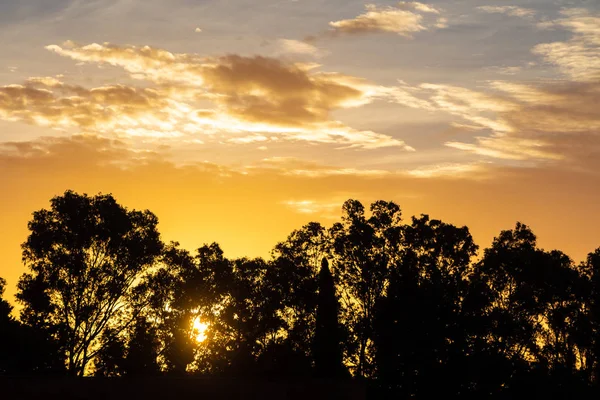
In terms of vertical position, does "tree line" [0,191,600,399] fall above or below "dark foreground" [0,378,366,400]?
above

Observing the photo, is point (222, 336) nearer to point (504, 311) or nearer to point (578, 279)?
point (504, 311)

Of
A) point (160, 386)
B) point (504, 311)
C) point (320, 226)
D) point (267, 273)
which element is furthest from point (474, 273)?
point (160, 386)

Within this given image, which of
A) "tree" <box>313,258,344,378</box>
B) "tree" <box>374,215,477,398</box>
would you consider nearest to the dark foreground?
"tree" <box>374,215,477,398</box>

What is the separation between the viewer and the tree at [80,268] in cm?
6950

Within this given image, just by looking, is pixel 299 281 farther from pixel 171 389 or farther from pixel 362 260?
pixel 171 389

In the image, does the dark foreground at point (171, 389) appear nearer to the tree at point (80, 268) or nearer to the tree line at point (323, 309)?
the tree line at point (323, 309)

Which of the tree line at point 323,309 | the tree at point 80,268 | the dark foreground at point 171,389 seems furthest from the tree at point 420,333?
the tree at point 80,268

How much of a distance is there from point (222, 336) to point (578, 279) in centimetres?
3917

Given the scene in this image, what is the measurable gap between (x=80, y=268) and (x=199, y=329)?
17.9m

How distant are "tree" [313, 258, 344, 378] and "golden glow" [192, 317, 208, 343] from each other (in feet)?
51.1

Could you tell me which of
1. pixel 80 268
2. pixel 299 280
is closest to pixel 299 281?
pixel 299 280

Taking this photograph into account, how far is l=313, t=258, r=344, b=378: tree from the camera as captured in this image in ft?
235

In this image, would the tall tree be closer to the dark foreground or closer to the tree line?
the tree line

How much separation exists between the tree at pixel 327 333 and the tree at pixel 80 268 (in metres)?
17.4
